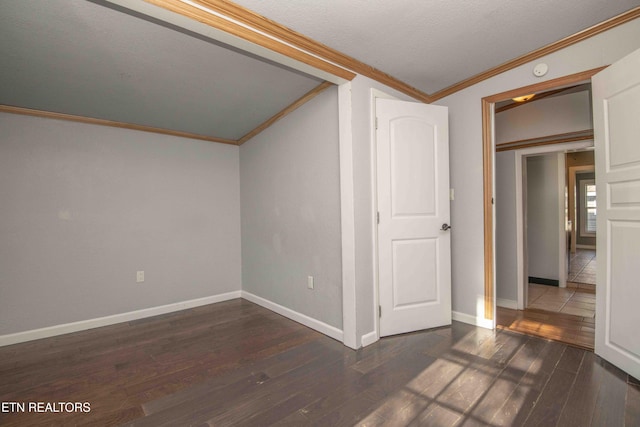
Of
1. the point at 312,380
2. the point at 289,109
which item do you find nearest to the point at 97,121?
the point at 289,109

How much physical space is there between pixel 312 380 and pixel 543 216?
162 inches

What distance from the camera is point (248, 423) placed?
1.54m

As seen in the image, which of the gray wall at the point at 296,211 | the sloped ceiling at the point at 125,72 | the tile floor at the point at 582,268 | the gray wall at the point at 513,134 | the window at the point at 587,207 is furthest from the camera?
the window at the point at 587,207

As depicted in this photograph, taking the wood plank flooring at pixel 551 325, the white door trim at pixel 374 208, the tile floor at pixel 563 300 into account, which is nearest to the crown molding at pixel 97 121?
the white door trim at pixel 374 208

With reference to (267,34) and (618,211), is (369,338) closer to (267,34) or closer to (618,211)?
(618,211)

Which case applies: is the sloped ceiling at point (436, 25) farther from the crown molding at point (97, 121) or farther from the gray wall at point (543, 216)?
the gray wall at point (543, 216)


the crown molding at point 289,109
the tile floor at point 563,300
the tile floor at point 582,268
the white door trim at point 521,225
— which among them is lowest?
the tile floor at point 582,268

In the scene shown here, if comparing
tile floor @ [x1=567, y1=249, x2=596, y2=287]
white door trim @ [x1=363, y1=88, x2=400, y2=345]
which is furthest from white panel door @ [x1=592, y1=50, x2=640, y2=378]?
tile floor @ [x1=567, y1=249, x2=596, y2=287]

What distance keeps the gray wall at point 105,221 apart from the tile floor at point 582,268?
205 inches

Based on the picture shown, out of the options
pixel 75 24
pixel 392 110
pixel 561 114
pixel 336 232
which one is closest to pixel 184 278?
pixel 336 232

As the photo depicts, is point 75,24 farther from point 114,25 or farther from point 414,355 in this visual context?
point 414,355

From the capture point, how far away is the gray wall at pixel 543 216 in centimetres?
412

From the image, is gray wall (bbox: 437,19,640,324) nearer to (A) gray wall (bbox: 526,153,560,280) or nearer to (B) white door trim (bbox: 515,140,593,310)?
(B) white door trim (bbox: 515,140,593,310)

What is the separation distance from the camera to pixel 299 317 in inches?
117
